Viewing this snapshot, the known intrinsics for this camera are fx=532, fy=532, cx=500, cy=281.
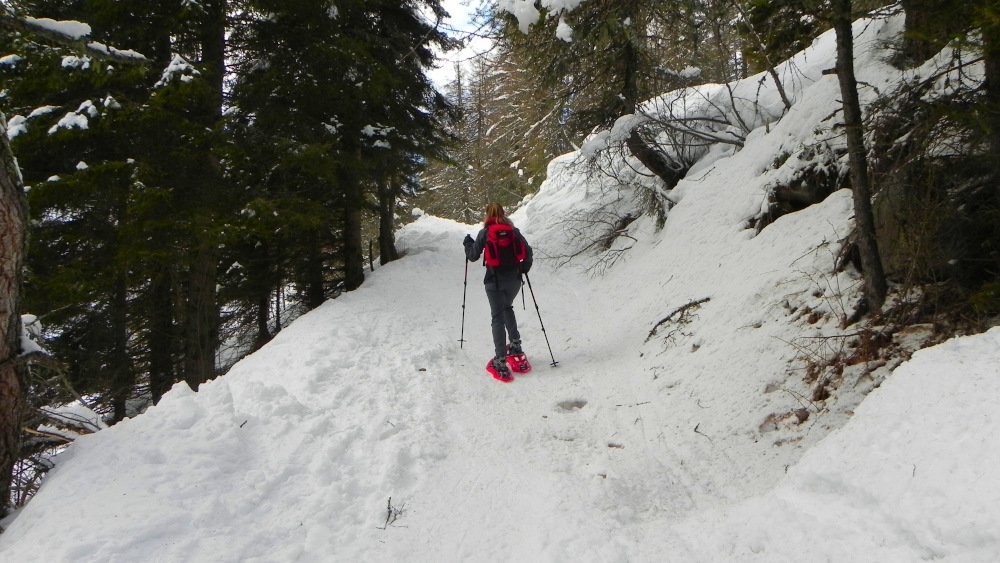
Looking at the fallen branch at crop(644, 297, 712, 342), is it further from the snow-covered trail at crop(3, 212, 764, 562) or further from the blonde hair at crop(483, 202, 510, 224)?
the blonde hair at crop(483, 202, 510, 224)

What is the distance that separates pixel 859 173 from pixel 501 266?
3.99 meters

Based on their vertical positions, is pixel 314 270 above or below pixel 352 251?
below

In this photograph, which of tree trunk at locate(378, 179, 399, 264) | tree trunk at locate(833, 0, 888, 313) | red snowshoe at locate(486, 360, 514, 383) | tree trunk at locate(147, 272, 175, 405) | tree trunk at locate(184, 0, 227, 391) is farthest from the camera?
tree trunk at locate(378, 179, 399, 264)

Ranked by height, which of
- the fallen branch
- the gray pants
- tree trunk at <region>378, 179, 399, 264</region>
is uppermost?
tree trunk at <region>378, 179, 399, 264</region>

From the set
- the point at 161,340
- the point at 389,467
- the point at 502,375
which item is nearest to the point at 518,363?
the point at 502,375

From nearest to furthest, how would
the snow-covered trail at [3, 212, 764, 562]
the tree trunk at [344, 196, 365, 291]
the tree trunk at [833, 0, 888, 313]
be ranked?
the snow-covered trail at [3, 212, 764, 562]
the tree trunk at [833, 0, 888, 313]
the tree trunk at [344, 196, 365, 291]

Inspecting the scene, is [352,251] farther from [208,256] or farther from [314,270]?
[208,256]

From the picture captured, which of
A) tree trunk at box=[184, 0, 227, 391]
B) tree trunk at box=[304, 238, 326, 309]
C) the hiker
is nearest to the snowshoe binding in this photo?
the hiker

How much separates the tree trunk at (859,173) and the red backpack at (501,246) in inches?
149

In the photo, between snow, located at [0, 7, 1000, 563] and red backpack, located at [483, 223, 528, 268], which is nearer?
snow, located at [0, 7, 1000, 563]

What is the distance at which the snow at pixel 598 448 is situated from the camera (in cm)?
251

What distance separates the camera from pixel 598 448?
4590mm

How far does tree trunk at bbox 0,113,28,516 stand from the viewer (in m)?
3.14

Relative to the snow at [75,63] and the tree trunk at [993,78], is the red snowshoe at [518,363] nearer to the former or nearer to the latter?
the tree trunk at [993,78]
